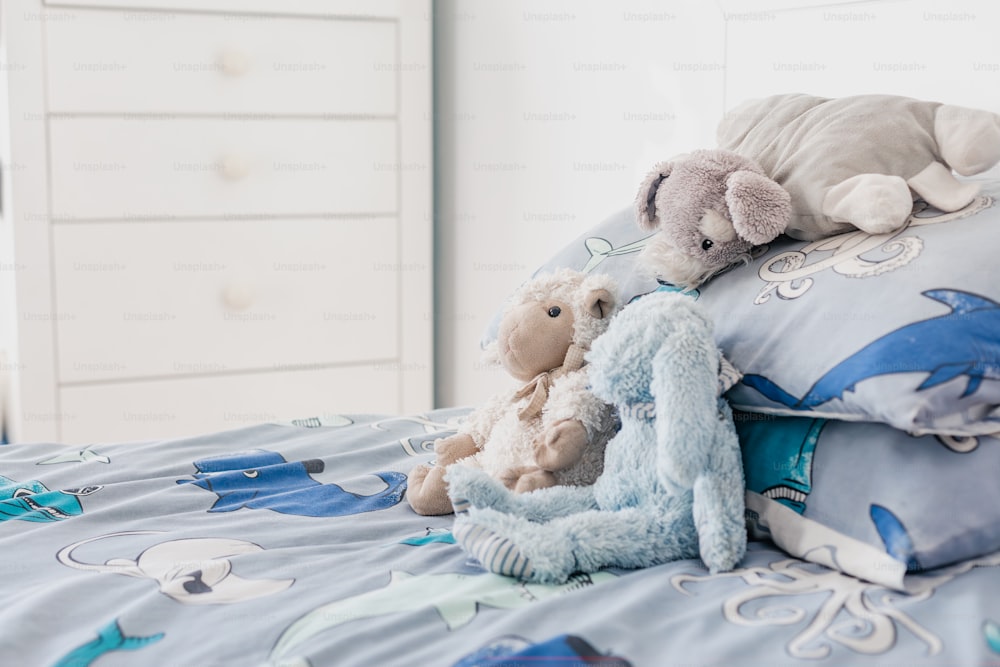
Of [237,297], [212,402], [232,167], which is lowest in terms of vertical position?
[212,402]

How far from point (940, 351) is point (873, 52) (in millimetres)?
695

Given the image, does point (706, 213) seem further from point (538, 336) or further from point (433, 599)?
point (433, 599)

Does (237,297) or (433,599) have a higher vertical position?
(237,297)

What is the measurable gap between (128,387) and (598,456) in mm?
1456

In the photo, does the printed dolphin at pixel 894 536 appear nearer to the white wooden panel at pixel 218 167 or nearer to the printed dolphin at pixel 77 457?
the printed dolphin at pixel 77 457

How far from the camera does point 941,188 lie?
0.94 m

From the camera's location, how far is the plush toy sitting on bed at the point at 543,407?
Result: 98 centimetres

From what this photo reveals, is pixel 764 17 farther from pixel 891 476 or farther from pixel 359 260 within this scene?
pixel 359 260

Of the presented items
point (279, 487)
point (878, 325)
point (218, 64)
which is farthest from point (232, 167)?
point (878, 325)

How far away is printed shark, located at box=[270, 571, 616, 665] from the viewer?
0.77 meters

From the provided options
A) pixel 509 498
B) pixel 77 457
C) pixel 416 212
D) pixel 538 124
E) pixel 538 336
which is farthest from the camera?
pixel 416 212

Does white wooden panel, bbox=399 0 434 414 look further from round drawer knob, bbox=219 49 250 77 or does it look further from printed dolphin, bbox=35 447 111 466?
printed dolphin, bbox=35 447 111 466

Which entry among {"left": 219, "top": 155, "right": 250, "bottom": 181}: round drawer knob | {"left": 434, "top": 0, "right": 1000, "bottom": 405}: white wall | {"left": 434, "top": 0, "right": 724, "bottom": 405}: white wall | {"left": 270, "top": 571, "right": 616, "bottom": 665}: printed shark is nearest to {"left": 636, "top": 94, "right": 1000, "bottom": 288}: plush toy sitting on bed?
{"left": 434, "top": 0, "right": 1000, "bottom": 405}: white wall

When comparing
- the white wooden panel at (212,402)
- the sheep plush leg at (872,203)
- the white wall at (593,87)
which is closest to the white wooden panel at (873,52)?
the white wall at (593,87)
